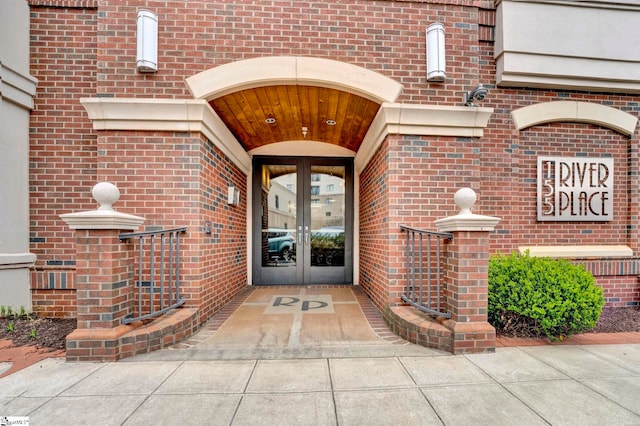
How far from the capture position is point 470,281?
2750 millimetres

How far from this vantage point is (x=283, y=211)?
5.71 m

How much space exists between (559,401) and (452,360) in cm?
75

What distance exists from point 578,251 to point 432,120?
116 inches

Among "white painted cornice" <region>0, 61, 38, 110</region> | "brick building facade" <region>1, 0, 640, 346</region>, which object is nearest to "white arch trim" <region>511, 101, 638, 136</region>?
"brick building facade" <region>1, 0, 640, 346</region>

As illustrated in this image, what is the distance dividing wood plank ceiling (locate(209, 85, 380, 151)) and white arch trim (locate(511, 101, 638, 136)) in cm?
222

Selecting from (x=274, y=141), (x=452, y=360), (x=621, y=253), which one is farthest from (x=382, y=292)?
(x=621, y=253)

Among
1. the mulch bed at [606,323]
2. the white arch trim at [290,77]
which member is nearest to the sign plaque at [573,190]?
the mulch bed at [606,323]

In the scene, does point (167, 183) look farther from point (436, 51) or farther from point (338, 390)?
point (436, 51)

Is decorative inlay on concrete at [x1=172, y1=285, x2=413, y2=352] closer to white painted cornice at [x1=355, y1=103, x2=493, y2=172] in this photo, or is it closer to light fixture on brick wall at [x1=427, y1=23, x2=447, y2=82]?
white painted cornice at [x1=355, y1=103, x2=493, y2=172]

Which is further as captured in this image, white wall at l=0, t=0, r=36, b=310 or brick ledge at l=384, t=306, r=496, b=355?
white wall at l=0, t=0, r=36, b=310

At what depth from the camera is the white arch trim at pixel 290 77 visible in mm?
3352

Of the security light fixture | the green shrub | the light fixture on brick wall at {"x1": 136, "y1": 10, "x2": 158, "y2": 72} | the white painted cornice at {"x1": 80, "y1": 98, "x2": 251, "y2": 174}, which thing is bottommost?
the green shrub

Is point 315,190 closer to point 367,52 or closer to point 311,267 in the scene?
point 311,267

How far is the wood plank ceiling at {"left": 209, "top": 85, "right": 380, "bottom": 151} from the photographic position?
12.0ft
